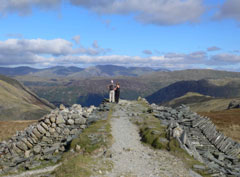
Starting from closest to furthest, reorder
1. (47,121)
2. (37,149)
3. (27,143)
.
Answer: (37,149) < (27,143) < (47,121)

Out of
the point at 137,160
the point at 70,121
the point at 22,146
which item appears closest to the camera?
the point at 137,160

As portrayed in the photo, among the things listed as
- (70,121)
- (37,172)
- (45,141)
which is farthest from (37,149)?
(37,172)

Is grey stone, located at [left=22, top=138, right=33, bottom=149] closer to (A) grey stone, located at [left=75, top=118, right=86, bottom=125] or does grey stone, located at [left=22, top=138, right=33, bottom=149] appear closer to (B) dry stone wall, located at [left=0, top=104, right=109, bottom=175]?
(B) dry stone wall, located at [left=0, top=104, right=109, bottom=175]

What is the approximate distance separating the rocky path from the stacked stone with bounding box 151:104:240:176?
2.64 meters

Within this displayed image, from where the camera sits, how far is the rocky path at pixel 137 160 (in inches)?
706

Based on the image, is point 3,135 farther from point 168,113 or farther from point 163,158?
point 163,158

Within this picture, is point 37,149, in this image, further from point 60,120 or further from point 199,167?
point 199,167

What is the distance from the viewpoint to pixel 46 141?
3084 cm

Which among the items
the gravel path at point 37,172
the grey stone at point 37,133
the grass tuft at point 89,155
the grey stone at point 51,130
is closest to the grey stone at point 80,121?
the grass tuft at point 89,155

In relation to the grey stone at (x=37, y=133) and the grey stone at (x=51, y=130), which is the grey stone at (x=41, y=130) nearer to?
the grey stone at (x=37, y=133)

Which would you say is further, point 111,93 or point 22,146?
point 111,93

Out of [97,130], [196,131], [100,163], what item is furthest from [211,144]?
[100,163]

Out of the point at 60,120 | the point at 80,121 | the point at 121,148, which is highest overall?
the point at 60,120

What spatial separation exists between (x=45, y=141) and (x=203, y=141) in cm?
2075
